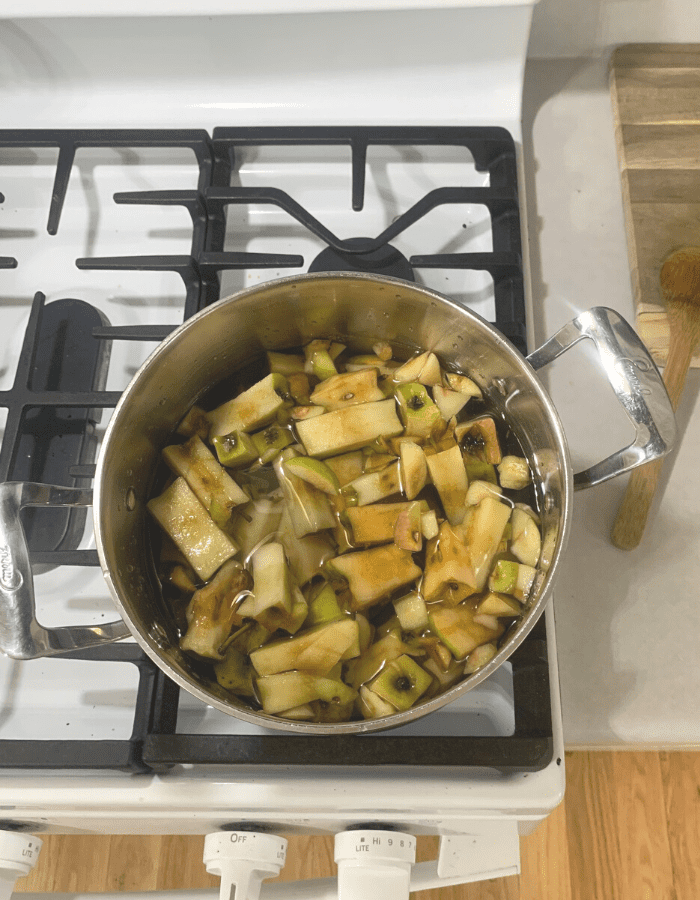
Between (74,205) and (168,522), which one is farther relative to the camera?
(74,205)

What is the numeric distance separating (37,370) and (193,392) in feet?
0.53

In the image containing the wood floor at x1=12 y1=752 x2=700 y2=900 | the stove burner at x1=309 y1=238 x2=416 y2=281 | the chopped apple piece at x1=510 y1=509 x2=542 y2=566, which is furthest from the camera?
the wood floor at x1=12 y1=752 x2=700 y2=900

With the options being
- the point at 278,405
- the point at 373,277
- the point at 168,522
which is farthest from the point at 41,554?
the point at 373,277

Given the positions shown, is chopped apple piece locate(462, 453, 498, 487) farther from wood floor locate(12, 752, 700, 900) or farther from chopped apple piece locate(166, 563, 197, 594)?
wood floor locate(12, 752, 700, 900)

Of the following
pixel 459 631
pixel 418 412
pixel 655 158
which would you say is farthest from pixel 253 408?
pixel 655 158

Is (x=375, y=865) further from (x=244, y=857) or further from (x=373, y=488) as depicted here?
(x=373, y=488)

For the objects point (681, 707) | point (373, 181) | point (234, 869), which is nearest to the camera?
point (234, 869)

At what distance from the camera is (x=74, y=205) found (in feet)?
2.37

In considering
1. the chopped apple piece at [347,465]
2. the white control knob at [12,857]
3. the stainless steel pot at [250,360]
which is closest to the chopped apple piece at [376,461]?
the chopped apple piece at [347,465]

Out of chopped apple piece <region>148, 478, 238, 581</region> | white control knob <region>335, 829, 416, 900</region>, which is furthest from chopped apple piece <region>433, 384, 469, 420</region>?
white control knob <region>335, 829, 416, 900</region>

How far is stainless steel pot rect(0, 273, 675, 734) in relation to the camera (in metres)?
0.46

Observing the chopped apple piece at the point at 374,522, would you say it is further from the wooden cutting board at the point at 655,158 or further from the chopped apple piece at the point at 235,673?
the wooden cutting board at the point at 655,158

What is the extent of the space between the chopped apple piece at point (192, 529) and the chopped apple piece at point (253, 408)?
64 millimetres

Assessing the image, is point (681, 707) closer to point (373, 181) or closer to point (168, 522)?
point (168, 522)
